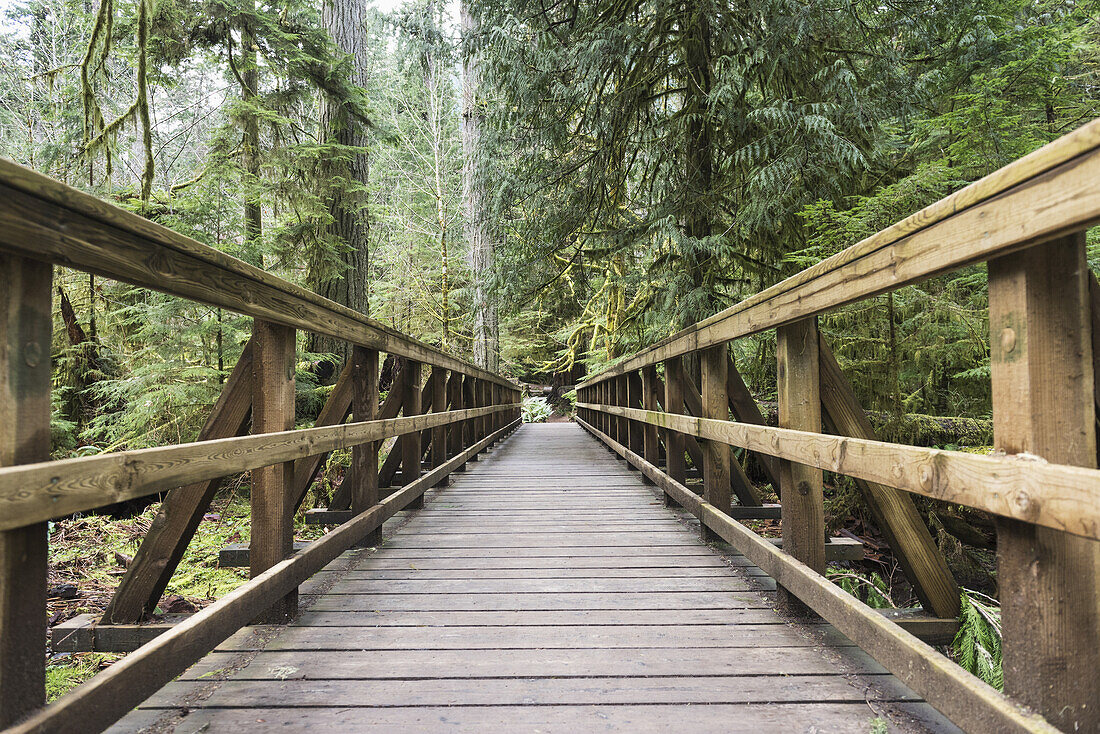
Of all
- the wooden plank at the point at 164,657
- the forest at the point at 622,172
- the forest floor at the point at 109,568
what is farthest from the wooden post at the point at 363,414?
the forest at the point at 622,172

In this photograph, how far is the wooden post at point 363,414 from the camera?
309 cm

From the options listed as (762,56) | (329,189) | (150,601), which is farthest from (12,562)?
(329,189)

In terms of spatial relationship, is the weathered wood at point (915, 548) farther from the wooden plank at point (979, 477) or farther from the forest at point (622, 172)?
the forest at point (622, 172)

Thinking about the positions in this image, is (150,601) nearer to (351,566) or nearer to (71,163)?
(351,566)

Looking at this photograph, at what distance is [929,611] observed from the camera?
6.96 feet

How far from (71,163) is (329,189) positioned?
2457mm

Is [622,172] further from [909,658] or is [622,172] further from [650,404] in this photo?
[909,658]

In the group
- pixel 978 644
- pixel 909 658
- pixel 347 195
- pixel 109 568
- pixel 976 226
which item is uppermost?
pixel 347 195

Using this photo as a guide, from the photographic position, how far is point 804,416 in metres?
2.15

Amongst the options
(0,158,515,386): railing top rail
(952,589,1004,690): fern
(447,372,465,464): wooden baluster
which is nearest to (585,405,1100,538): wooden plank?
(952,589,1004,690): fern

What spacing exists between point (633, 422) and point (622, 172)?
2.86 meters

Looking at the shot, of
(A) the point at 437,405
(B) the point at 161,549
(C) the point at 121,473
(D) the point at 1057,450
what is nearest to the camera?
(D) the point at 1057,450

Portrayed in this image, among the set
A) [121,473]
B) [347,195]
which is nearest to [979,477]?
[121,473]

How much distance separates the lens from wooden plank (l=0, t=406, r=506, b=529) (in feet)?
3.48
